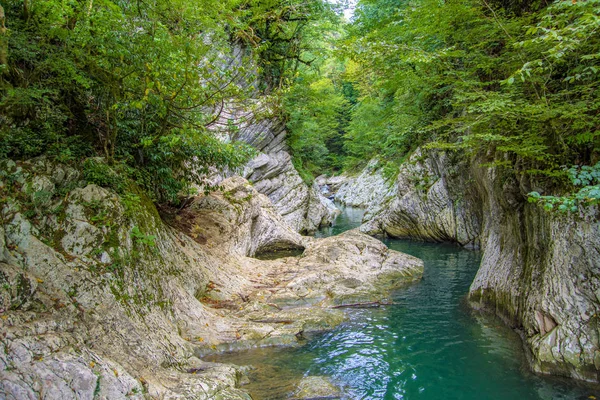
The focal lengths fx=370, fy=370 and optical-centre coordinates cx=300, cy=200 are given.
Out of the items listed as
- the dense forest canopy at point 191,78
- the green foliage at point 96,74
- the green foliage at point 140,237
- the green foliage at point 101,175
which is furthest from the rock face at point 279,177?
the green foliage at point 140,237

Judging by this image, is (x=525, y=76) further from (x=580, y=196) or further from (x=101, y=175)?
(x=101, y=175)

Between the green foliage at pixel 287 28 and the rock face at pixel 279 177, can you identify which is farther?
the rock face at pixel 279 177

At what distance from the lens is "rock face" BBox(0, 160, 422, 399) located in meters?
4.38

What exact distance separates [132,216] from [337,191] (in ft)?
134

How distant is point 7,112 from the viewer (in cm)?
649

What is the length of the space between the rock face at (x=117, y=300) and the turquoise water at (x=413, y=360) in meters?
0.67

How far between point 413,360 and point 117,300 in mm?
5655

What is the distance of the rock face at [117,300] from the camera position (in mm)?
4383

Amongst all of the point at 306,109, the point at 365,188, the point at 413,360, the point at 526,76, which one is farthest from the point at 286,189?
the point at 526,76

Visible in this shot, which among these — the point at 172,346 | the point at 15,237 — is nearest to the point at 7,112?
the point at 15,237

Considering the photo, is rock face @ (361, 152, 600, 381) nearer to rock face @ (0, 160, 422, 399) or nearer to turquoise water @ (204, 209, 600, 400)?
turquoise water @ (204, 209, 600, 400)

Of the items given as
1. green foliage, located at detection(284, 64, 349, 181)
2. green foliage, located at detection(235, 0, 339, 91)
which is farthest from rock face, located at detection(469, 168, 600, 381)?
green foliage, located at detection(235, 0, 339, 91)

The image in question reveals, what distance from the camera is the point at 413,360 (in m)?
7.41

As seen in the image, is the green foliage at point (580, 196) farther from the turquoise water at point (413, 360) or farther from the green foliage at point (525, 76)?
the turquoise water at point (413, 360)
